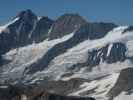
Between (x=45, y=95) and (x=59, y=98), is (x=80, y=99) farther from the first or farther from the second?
(x=45, y=95)

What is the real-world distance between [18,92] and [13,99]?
3.37 metres

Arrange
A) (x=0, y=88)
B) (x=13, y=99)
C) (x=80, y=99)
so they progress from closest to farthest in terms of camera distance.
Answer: (x=13, y=99) < (x=0, y=88) < (x=80, y=99)

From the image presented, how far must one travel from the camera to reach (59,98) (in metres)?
154

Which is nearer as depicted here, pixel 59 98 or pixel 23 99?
pixel 23 99

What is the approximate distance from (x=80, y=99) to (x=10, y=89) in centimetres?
2424

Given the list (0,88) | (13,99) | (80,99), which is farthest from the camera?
(80,99)

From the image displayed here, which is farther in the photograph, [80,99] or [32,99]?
[80,99]

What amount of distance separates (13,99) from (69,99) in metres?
21.9

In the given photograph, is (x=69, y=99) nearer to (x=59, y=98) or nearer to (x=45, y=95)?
(x=59, y=98)

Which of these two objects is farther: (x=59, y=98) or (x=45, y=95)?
(x=59, y=98)

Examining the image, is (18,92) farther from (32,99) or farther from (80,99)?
(80,99)

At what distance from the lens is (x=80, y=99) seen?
16188 cm

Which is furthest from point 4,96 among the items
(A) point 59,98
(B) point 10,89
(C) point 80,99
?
(C) point 80,99

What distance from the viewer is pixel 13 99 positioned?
14050cm
